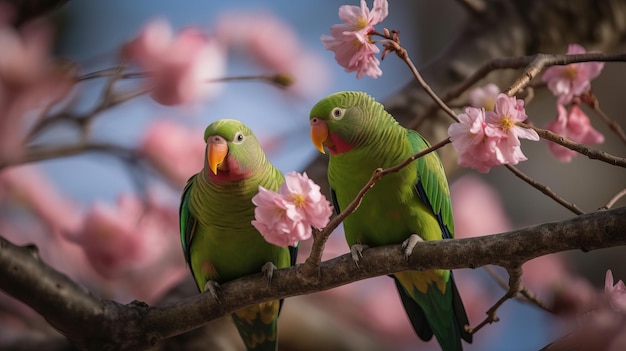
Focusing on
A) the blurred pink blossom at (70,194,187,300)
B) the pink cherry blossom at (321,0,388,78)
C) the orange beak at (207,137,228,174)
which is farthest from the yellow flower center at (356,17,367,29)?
the blurred pink blossom at (70,194,187,300)

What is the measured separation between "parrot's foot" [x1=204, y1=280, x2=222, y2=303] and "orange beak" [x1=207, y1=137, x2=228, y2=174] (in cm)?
19

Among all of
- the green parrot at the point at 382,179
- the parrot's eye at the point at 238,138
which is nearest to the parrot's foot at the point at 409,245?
the green parrot at the point at 382,179

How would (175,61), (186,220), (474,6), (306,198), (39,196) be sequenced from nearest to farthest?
(306,198) < (186,220) < (175,61) < (474,6) < (39,196)

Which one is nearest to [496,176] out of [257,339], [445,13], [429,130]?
[445,13]

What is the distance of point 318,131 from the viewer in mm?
1079

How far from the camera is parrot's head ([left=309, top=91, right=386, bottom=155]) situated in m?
1.08

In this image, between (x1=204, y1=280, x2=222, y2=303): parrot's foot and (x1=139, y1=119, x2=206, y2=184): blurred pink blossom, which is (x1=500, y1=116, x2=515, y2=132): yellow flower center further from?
(x1=139, y1=119, x2=206, y2=184): blurred pink blossom

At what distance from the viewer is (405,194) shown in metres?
1.16

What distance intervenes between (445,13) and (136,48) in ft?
5.57

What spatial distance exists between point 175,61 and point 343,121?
0.50 meters

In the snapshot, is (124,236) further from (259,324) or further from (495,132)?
(495,132)

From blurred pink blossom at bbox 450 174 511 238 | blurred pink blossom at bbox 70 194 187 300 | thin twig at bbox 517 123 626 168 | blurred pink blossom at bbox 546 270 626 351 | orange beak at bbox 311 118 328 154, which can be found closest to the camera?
blurred pink blossom at bbox 546 270 626 351

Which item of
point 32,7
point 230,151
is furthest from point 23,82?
point 230,151

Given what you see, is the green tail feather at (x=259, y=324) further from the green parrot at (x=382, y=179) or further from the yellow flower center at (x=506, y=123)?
the yellow flower center at (x=506, y=123)
